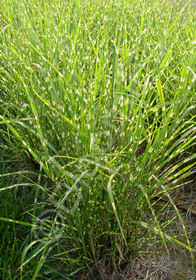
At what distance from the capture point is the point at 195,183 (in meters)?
1.19

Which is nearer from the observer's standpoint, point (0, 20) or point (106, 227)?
point (106, 227)

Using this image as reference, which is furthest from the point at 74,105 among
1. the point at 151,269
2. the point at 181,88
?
the point at 151,269

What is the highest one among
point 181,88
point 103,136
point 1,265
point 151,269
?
point 181,88

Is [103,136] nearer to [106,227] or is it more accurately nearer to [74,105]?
[74,105]

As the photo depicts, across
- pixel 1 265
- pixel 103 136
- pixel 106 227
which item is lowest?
pixel 1 265

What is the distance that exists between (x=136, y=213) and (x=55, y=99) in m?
0.43

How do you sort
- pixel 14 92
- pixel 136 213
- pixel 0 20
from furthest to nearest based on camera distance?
pixel 0 20 < pixel 14 92 < pixel 136 213

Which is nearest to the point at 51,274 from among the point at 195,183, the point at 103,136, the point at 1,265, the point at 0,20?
the point at 1,265

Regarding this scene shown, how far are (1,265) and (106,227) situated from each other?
0.36 metres

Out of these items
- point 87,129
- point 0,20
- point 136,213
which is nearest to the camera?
point 87,129

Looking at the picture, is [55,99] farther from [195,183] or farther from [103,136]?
[195,183]

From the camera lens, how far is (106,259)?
878 mm

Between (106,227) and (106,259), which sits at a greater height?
(106,227)

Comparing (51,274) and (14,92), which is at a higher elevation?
Result: (14,92)
